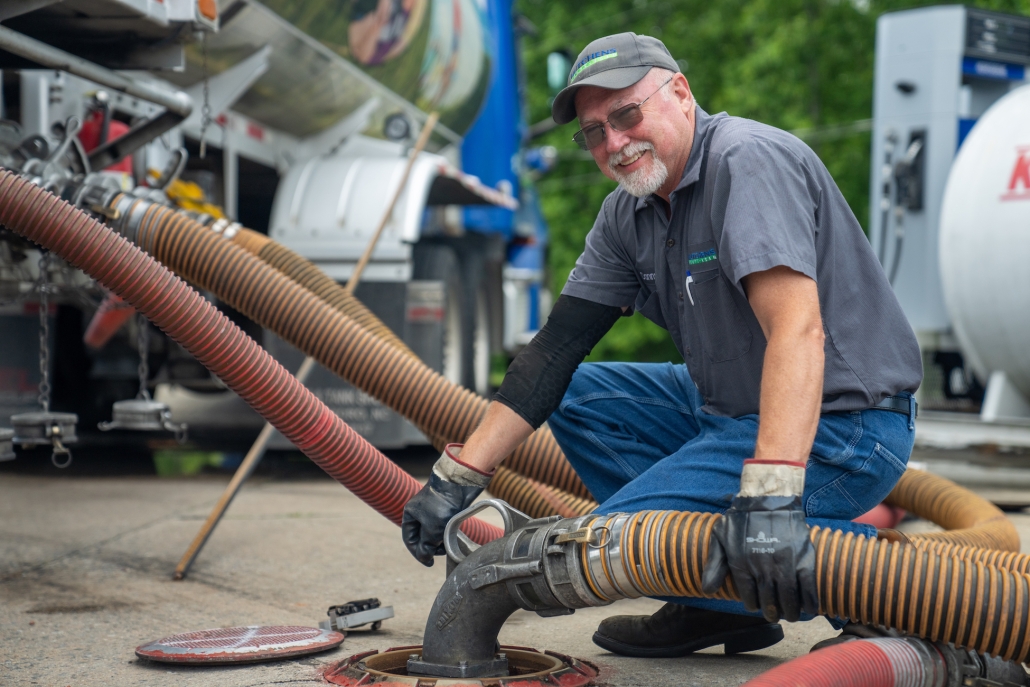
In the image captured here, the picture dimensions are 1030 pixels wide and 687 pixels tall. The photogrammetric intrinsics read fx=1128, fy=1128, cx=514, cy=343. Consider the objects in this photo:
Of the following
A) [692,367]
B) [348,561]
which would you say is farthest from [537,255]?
[692,367]

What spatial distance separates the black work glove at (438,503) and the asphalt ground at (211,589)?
0.31 meters

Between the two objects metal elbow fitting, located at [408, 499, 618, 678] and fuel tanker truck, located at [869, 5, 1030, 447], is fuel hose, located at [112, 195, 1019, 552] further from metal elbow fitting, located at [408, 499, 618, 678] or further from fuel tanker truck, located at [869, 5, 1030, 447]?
fuel tanker truck, located at [869, 5, 1030, 447]

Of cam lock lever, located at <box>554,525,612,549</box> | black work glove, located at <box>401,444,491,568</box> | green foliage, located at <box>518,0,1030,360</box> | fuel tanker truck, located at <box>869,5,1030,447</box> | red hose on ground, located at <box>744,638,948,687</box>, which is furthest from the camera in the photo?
green foliage, located at <box>518,0,1030,360</box>

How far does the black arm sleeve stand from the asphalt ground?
0.61m

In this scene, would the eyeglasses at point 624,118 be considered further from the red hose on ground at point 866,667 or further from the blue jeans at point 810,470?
the red hose on ground at point 866,667

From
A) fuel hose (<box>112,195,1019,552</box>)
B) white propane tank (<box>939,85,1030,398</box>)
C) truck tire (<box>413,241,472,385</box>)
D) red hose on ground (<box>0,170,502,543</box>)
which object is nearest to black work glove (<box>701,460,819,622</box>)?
red hose on ground (<box>0,170,502,543</box>)

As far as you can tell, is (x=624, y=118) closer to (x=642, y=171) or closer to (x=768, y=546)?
(x=642, y=171)

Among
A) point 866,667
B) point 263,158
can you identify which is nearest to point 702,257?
point 866,667

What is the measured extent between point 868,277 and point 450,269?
163 inches

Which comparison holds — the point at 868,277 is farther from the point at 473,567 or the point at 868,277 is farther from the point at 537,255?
the point at 537,255

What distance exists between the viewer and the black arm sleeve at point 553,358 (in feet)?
9.18

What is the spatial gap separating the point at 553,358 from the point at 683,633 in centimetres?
75

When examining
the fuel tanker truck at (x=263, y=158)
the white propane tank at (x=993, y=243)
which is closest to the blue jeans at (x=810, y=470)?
the fuel tanker truck at (x=263, y=158)

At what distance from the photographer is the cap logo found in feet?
8.32
